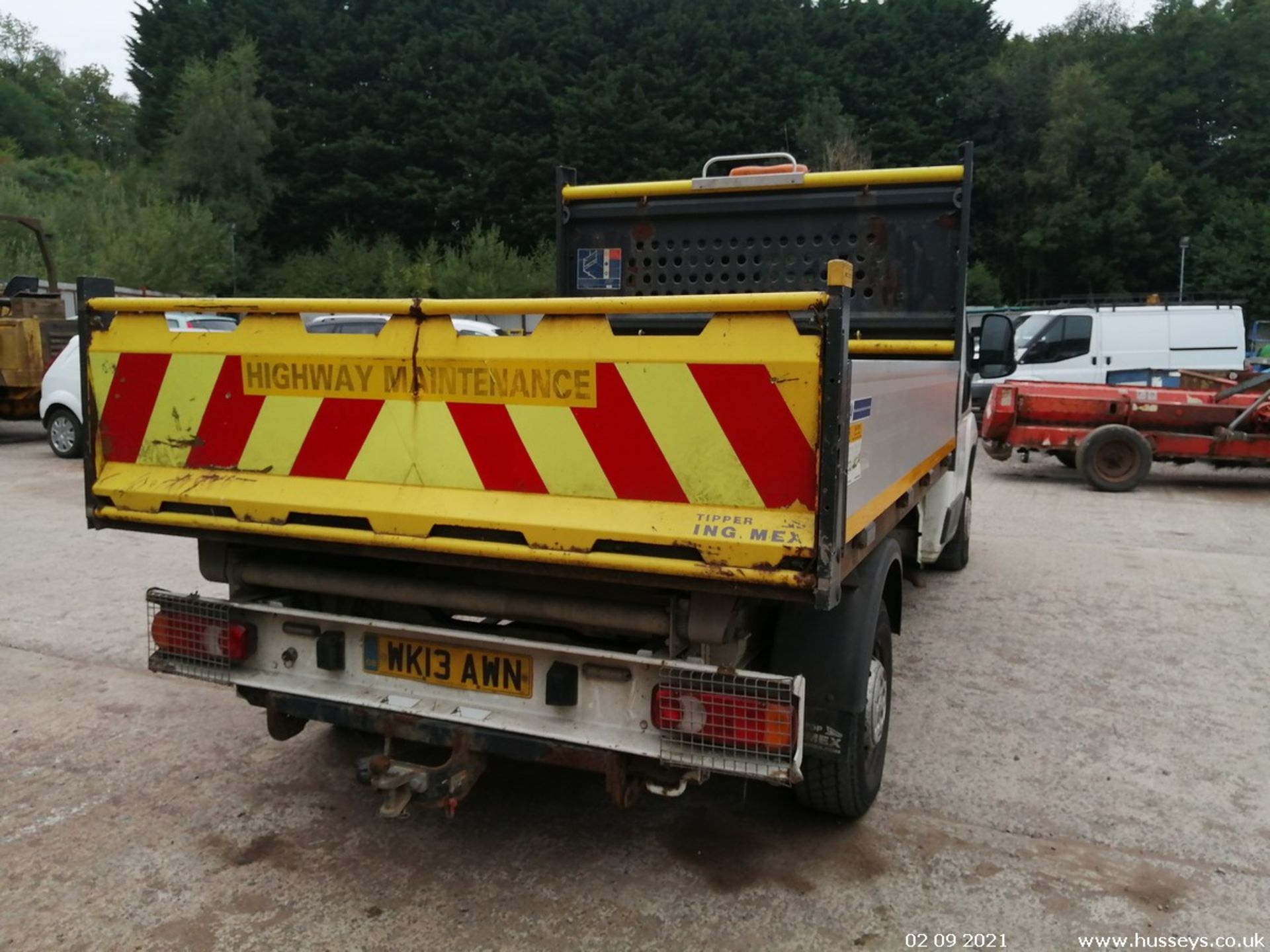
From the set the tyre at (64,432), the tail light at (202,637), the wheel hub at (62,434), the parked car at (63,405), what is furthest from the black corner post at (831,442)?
the wheel hub at (62,434)

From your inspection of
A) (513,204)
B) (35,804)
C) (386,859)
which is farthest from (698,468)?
(513,204)

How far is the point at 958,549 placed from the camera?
743 centimetres

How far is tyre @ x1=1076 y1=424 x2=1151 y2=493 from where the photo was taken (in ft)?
37.1

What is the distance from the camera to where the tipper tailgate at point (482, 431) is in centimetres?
262

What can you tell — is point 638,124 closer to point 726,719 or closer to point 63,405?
point 63,405

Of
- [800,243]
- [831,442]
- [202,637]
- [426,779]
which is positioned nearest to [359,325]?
[800,243]

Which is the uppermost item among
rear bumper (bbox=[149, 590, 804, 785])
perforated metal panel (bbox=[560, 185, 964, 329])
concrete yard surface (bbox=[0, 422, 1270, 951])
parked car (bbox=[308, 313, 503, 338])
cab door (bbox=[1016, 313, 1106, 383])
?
perforated metal panel (bbox=[560, 185, 964, 329])

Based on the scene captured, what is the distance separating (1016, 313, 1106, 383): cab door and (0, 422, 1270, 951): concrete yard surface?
10491mm

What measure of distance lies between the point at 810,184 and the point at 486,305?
9.53 feet

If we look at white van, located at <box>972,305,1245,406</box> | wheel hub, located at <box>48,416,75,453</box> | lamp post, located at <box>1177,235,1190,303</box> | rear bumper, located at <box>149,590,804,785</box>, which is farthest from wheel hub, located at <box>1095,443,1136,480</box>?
lamp post, located at <box>1177,235,1190,303</box>

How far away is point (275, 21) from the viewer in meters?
53.0

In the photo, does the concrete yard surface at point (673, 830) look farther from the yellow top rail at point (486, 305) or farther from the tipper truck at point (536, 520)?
the yellow top rail at point (486, 305)

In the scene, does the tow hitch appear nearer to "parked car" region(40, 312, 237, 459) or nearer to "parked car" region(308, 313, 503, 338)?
"parked car" region(308, 313, 503, 338)

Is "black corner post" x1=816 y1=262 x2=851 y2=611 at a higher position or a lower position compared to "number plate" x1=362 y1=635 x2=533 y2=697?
higher
